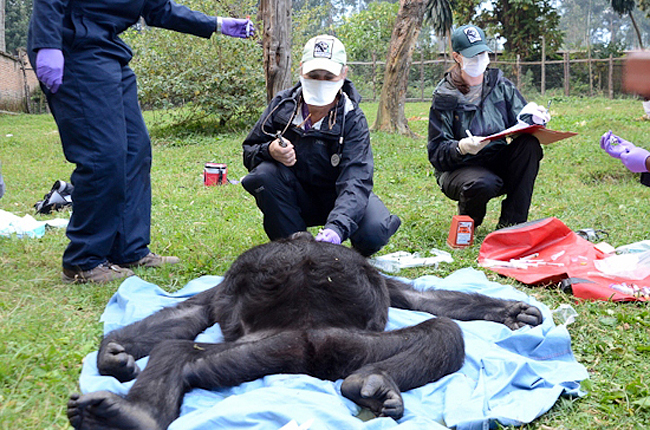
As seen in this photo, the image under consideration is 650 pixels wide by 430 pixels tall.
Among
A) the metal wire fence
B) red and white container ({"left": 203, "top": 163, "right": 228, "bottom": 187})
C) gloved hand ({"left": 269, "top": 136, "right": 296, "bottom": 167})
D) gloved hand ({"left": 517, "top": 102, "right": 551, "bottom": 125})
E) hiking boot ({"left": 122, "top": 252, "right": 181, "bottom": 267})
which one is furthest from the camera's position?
the metal wire fence

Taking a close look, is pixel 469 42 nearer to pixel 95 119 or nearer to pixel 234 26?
pixel 234 26

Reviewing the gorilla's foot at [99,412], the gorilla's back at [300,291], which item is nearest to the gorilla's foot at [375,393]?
the gorilla's back at [300,291]

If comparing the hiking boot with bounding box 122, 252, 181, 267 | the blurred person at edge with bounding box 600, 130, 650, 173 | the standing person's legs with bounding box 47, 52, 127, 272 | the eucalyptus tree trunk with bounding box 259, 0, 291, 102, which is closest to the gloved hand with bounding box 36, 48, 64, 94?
the standing person's legs with bounding box 47, 52, 127, 272

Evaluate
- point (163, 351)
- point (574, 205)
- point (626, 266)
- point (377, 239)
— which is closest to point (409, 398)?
A: point (163, 351)

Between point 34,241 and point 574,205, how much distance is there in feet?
17.8

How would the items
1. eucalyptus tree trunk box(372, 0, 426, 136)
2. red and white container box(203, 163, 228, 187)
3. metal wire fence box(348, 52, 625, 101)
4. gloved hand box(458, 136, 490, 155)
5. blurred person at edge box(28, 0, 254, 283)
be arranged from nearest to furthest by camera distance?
blurred person at edge box(28, 0, 254, 283)
gloved hand box(458, 136, 490, 155)
red and white container box(203, 163, 228, 187)
eucalyptus tree trunk box(372, 0, 426, 136)
metal wire fence box(348, 52, 625, 101)

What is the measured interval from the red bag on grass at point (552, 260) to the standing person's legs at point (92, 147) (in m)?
2.83

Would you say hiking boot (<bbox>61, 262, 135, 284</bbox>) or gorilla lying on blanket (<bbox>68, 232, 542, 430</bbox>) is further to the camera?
hiking boot (<bbox>61, 262, 135, 284</bbox>)

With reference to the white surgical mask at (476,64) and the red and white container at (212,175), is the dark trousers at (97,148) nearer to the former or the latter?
the white surgical mask at (476,64)

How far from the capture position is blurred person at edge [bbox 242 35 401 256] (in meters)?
Result: 3.95

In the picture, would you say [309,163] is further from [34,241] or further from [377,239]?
[34,241]

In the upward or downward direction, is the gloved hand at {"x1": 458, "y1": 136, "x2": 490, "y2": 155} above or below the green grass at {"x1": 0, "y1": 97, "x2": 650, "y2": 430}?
above

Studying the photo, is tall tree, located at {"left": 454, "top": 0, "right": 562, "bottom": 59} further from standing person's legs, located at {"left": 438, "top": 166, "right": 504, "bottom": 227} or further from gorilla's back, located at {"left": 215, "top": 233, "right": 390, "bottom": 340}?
gorilla's back, located at {"left": 215, "top": 233, "right": 390, "bottom": 340}

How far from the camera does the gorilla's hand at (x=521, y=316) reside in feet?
10.8
